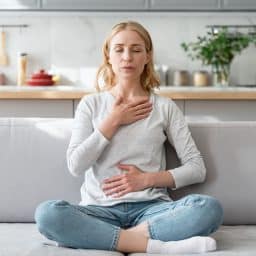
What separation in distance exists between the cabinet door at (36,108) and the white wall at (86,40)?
1.00 metres

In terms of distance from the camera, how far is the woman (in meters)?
2.08

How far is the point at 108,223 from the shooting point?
2166 millimetres

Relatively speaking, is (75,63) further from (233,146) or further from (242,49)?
(233,146)

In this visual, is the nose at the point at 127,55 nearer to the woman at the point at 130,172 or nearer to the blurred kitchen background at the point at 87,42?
the woman at the point at 130,172

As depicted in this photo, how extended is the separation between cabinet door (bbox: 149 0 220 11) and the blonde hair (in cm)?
216

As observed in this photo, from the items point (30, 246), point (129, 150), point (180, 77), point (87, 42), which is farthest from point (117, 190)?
point (87, 42)

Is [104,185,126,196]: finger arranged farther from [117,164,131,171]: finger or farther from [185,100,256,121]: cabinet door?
[185,100,256,121]: cabinet door

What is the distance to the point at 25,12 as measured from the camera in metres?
4.78

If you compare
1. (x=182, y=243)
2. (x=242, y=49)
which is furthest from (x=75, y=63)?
(x=182, y=243)

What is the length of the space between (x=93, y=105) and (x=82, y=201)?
13.5 inches

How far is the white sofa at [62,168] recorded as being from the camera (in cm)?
244

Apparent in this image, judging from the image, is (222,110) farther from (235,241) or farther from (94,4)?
(235,241)

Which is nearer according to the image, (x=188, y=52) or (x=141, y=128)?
(x=141, y=128)

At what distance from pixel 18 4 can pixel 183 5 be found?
1133 mm
